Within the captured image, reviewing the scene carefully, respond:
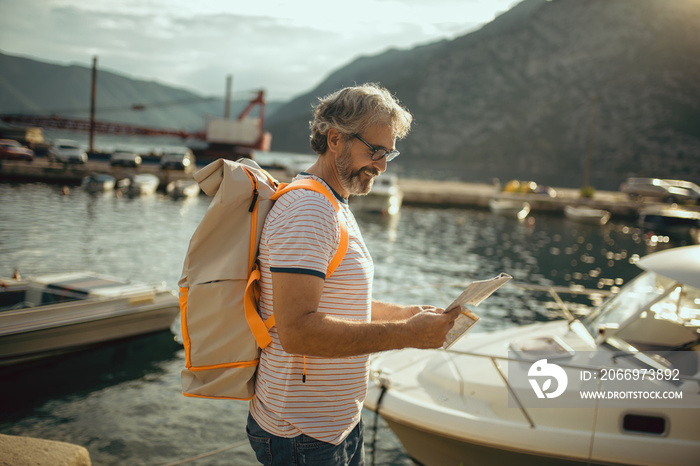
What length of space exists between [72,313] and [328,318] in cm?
944

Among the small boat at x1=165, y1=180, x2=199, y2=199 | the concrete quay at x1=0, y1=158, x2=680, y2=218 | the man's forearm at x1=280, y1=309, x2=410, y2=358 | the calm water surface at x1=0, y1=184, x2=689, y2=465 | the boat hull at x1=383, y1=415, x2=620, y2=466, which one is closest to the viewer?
the man's forearm at x1=280, y1=309, x2=410, y2=358

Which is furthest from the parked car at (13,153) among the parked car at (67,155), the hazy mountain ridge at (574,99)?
the hazy mountain ridge at (574,99)

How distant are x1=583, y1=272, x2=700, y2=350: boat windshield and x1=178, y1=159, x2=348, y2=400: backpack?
4.27m

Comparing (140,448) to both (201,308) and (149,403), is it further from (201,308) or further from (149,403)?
(201,308)

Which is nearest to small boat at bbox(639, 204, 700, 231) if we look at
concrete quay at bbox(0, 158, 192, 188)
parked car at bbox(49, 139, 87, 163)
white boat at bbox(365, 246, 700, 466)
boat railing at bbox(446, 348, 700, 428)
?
white boat at bbox(365, 246, 700, 466)

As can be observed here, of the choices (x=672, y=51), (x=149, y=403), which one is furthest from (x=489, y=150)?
(x=149, y=403)

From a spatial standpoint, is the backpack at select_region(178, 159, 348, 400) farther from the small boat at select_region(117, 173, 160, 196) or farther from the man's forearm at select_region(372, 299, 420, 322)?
the small boat at select_region(117, 173, 160, 196)

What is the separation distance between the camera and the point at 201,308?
1923 mm

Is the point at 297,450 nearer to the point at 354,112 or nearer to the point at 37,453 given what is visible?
the point at 354,112

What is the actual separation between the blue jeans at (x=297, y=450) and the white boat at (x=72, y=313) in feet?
28.2

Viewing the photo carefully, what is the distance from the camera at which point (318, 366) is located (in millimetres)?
1937

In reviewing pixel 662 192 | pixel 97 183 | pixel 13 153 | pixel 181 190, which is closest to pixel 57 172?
pixel 97 183

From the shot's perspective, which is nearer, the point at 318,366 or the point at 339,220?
the point at 339,220

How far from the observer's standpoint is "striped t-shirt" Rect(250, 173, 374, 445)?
1769 mm
